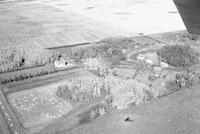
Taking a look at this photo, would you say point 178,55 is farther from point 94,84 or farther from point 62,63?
point 62,63

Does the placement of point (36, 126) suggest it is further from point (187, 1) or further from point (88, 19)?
point (88, 19)

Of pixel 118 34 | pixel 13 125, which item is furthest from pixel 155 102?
pixel 118 34

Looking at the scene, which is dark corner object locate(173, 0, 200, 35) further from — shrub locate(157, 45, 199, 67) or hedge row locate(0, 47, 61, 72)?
hedge row locate(0, 47, 61, 72)

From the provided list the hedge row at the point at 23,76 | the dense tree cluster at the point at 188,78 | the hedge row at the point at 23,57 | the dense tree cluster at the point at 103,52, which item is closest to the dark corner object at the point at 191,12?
the dense tree cluster at the point at 188,78

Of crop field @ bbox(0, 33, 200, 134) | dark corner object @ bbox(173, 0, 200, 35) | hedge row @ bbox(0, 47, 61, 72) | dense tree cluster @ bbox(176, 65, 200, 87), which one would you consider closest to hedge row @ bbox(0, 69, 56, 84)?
crop field @ bbox(0, 33, 200, 134)

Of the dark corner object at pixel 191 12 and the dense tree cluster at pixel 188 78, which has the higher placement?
the dark corner object at pixel 191 12

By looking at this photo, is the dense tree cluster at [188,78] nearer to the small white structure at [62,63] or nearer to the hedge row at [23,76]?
the small white structure at [62,63]
